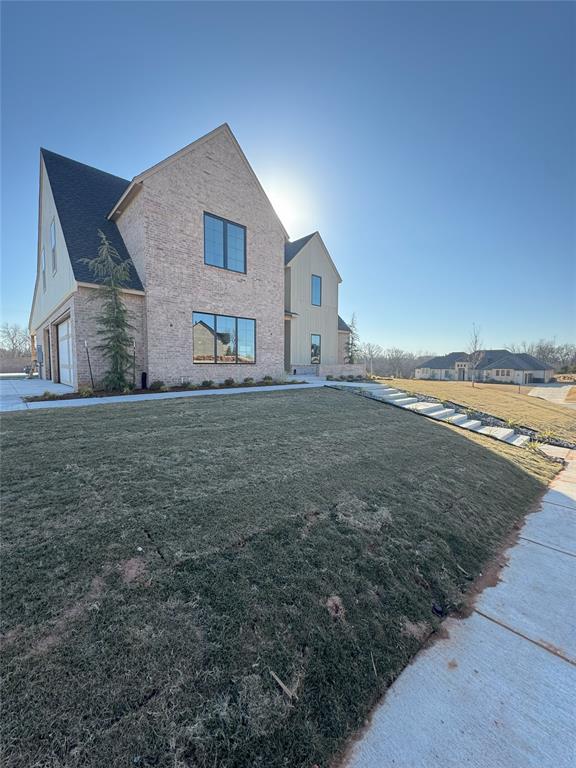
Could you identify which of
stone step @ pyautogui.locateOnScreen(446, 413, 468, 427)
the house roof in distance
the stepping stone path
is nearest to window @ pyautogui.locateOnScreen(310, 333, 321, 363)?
the stepping stone path

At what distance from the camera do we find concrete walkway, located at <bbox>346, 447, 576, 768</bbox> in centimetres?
156

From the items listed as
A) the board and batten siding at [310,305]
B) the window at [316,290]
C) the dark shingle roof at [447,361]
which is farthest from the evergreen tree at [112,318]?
the dark shingle roof at [447,361]

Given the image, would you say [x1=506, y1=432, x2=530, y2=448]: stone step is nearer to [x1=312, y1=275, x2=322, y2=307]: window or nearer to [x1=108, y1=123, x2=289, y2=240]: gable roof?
[x1=108, y1=123, x2=289, y2=240]: gable roof

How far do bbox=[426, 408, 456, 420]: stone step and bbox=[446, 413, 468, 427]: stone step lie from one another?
15 centimetres

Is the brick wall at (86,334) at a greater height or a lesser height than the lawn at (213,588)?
greater

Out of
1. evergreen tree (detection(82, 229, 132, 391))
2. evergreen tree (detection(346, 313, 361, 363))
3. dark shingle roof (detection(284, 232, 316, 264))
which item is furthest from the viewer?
evergreen tree (detection(346, 313, 361, 363))

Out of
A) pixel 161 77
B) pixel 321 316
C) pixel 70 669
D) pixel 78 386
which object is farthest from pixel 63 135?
pixel 70 669

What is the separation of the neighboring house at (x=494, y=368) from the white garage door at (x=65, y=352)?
48617 millimetres

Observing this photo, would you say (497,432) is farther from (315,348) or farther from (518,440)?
(315,348)

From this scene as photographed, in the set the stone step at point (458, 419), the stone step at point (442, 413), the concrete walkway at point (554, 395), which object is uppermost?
the stone step at point (442, 413)

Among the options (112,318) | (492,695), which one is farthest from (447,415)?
(112,318)

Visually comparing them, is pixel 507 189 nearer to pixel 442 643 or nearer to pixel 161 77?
pixel 161 77

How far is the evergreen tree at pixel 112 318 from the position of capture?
10.0 m

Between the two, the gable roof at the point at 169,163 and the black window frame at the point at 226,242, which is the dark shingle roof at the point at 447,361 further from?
the gable roof at the point at 169,163
